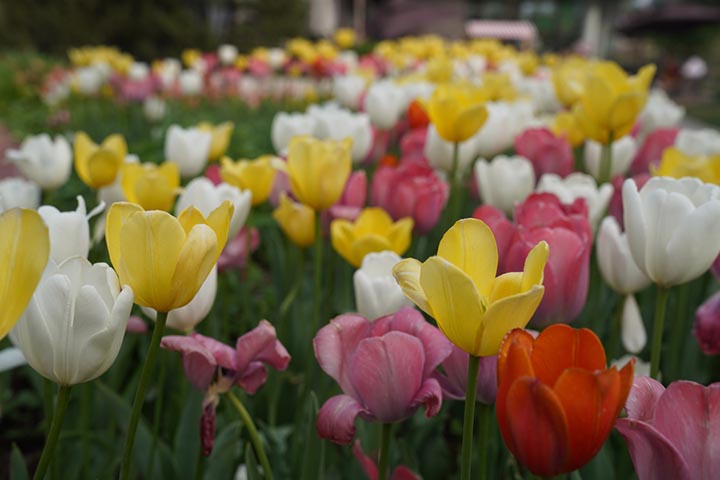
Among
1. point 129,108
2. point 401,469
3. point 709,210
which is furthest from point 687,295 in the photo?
point 129,108

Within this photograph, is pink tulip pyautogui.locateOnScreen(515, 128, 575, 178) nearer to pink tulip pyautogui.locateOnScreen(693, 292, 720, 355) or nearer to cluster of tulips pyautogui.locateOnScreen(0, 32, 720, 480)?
cluster of tulips pyautogui.locateOnScreen(0, 32, 720, 480)

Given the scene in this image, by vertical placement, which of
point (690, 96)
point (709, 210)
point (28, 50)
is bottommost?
point (690, 96)

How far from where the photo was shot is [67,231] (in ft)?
3.35

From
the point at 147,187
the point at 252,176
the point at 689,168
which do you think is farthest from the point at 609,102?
the point at 147,187

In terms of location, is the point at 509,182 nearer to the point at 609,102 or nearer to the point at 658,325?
the point at 609,102

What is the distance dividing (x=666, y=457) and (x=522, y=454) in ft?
0.42

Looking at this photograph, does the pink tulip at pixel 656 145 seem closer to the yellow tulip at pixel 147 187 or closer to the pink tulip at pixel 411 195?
the pink tulip at pixel 411 195

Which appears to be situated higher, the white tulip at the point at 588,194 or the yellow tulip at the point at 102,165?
the yellow tulip at the point at 102,165

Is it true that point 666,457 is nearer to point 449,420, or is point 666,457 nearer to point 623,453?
point 623,453

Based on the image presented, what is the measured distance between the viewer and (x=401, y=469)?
1.13 metres

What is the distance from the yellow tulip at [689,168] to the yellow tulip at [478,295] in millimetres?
864

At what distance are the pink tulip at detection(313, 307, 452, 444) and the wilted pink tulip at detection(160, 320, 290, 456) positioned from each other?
13 centimetres

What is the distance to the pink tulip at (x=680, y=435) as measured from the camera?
2.39 ft

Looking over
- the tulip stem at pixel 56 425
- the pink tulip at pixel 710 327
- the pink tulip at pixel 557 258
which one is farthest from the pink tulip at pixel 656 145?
the tulip stem at pixel 56 425
